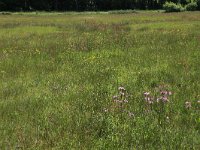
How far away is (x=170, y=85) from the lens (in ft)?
33.0

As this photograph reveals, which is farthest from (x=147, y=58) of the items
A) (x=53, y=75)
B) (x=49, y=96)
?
(x=49, y=96)

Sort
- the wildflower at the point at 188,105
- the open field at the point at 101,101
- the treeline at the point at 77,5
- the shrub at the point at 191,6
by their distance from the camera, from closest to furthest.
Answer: the open field at the point at 101,101, the wildflower at the point at 188,105, the treeline at the point at 77,5, the shrub at the point at 191,6

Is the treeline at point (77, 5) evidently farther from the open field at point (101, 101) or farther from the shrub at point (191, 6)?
the open field at point (101, 101)

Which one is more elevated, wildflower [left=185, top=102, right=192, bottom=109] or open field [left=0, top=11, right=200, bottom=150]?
wildflower [left=185, top=102, right=192, bottom=109]

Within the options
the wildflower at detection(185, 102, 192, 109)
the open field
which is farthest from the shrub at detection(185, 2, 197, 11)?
the wildflower at detection(185, 102, 192, 109)

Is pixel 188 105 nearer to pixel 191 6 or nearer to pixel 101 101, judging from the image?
pixel 101 101

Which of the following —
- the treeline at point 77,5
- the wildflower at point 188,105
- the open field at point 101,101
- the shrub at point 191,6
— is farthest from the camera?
the shrub at point 191,6

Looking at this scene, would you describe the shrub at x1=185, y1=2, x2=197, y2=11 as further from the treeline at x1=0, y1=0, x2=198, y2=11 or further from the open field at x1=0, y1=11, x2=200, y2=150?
the open field at x1=0, y1=11, x2=200, y2=150

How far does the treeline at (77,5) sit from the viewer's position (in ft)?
320

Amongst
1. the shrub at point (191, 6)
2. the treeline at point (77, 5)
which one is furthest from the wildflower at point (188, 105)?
the shrub at point (191, 6)

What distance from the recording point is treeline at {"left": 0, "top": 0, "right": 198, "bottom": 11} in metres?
97.6

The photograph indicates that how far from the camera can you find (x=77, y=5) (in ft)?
345

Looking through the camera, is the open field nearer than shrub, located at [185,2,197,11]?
Yes

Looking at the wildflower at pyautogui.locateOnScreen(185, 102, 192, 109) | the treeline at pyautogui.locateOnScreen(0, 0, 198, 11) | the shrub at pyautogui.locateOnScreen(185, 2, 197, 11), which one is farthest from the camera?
the shrub at pyautogui.locateOnScreen(185, 2, 197, 11)
